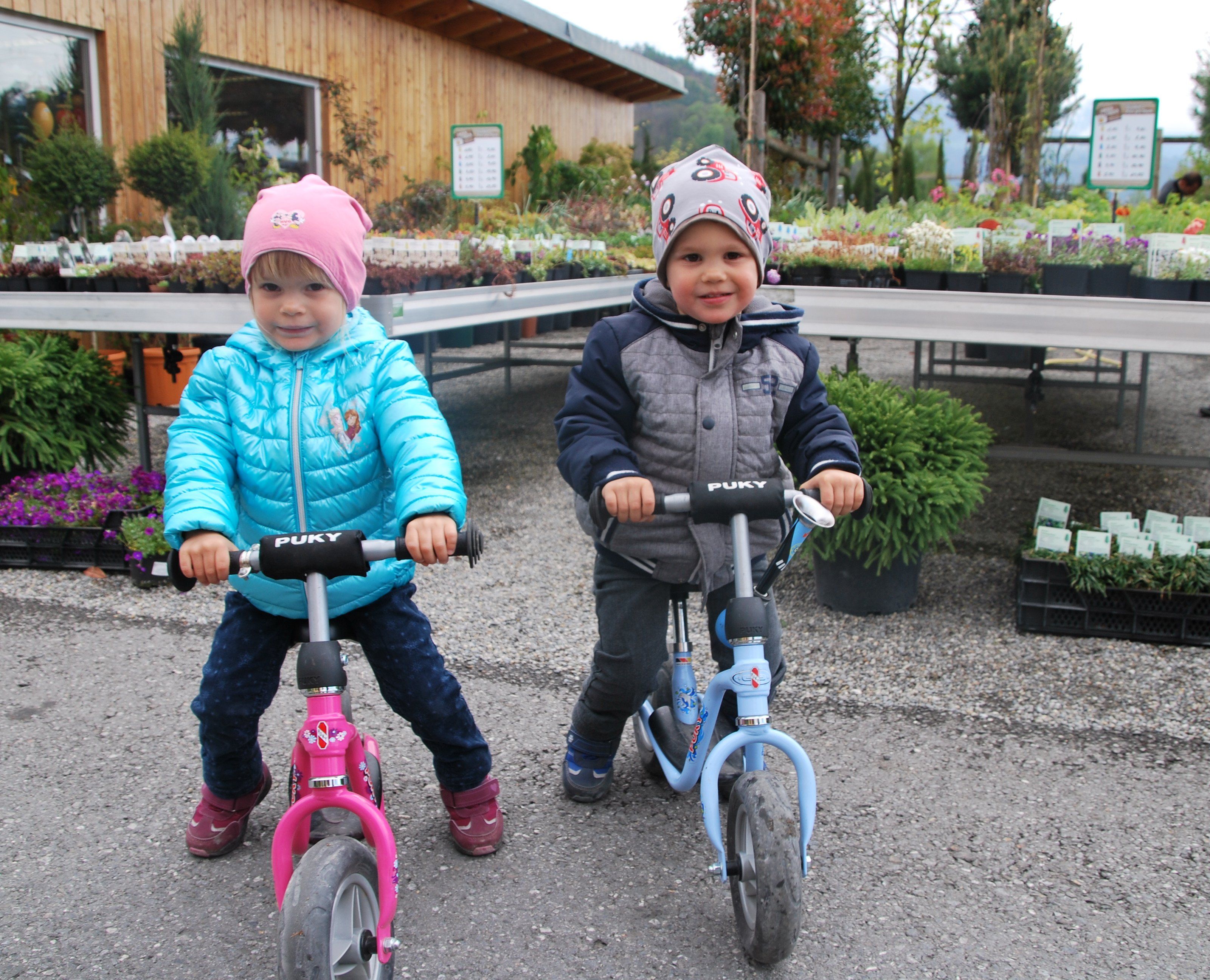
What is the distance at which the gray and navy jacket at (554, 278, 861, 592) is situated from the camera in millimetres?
2262

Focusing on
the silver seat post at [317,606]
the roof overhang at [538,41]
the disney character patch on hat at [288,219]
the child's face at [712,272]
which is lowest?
the silver seat post at [317,606]

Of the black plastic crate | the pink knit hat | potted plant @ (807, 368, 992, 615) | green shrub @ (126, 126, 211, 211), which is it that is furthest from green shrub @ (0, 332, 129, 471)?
the black plastic crate

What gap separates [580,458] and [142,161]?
740 cm

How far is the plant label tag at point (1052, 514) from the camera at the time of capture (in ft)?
13.4

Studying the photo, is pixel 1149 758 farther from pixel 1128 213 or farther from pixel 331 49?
pixel 331 49

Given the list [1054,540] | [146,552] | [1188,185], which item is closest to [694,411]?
[1054,540]

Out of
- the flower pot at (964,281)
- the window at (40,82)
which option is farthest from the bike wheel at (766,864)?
the window at (40,82)

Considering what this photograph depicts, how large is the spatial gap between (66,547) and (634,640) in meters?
3.35

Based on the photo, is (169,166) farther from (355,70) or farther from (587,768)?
(587,768)

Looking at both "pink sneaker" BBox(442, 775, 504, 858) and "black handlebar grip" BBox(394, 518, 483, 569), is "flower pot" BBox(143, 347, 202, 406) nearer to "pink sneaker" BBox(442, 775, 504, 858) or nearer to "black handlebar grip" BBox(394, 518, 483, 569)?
"pink sneaker" BBox(442, 775, 504, 858)

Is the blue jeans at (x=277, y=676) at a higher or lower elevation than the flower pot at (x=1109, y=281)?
lower

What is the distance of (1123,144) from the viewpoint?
5.41m

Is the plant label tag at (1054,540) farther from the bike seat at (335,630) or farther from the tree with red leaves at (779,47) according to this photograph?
the tree with red leaves at (779,47)

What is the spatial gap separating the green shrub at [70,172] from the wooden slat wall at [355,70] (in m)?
0.63
